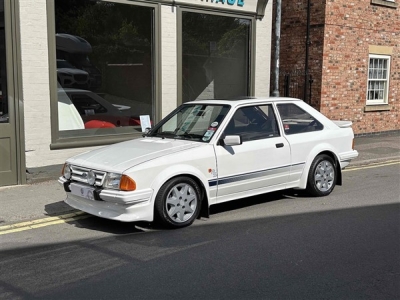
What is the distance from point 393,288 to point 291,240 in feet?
4.91

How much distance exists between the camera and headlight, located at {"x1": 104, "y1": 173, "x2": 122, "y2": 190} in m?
5.55

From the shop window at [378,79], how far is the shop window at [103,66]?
28.5ft

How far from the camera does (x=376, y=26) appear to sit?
51.0 feet

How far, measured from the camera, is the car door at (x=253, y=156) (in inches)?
250

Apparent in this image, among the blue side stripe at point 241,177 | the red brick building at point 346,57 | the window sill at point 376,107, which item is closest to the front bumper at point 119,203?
the blue side stripe at point 241,177

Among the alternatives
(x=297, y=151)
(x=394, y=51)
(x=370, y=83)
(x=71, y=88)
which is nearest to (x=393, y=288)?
(x=297, y=151)

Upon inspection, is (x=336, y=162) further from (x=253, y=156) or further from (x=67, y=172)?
(x=67, y=172)

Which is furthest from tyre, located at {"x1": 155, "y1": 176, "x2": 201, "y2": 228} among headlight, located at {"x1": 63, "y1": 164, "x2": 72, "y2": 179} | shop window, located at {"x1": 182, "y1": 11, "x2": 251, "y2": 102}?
shop window, located at {"x1": 182, "y1": 11, "x2": 251, "y2": 102}

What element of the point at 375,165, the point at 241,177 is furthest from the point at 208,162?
the point at 375,165

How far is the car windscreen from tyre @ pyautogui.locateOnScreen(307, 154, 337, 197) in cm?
181

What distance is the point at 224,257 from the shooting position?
16.4ft

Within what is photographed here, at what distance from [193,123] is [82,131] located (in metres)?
3.52

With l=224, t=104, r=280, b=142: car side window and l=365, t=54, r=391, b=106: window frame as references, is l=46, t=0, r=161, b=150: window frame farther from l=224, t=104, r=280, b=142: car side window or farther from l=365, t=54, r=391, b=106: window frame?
l=365, t=54, r=391, b=106: window frame

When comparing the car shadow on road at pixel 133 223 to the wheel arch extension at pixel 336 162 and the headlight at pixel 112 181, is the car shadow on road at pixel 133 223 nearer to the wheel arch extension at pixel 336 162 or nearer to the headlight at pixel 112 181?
the headlight at pixel 112 181
